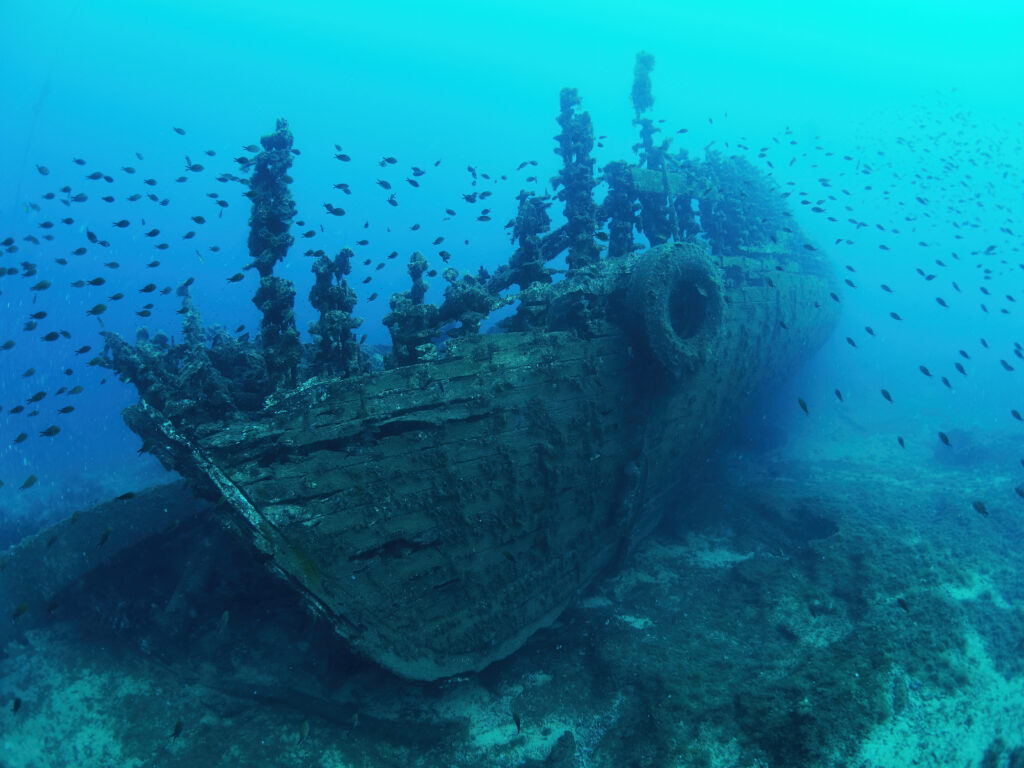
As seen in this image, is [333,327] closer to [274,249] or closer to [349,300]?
[349,300]

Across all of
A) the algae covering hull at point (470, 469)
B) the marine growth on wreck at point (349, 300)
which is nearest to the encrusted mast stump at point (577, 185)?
the marine growth on wreck at point (349, 300)

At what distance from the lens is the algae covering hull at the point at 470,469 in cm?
561

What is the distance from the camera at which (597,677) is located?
23.4 ft

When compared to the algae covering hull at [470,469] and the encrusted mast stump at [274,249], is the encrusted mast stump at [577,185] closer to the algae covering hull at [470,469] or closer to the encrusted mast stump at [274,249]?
the algae covering hull at [470,469]

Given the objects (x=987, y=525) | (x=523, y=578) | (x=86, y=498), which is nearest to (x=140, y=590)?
(x=523, y=578)

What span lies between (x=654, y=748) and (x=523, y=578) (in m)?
2.49

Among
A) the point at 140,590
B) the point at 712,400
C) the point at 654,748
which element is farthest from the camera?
the point at 712,400

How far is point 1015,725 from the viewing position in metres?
6.90

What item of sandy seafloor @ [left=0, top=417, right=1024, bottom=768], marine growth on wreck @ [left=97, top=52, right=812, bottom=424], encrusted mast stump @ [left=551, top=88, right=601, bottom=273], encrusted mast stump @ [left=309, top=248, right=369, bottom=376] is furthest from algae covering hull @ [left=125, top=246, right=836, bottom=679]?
encrusted mast stump @ [left=551, top=88, right=601, bottom=273]

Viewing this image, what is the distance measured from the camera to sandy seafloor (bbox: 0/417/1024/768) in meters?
6.07

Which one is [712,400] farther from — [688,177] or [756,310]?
[688,177]

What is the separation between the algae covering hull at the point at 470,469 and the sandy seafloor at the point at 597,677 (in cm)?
92

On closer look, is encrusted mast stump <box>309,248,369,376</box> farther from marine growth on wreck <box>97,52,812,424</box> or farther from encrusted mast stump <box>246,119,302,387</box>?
encrusted mast stump <box>246,119,302,387</box>

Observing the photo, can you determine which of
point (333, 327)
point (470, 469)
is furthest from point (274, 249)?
point (470, 469)
